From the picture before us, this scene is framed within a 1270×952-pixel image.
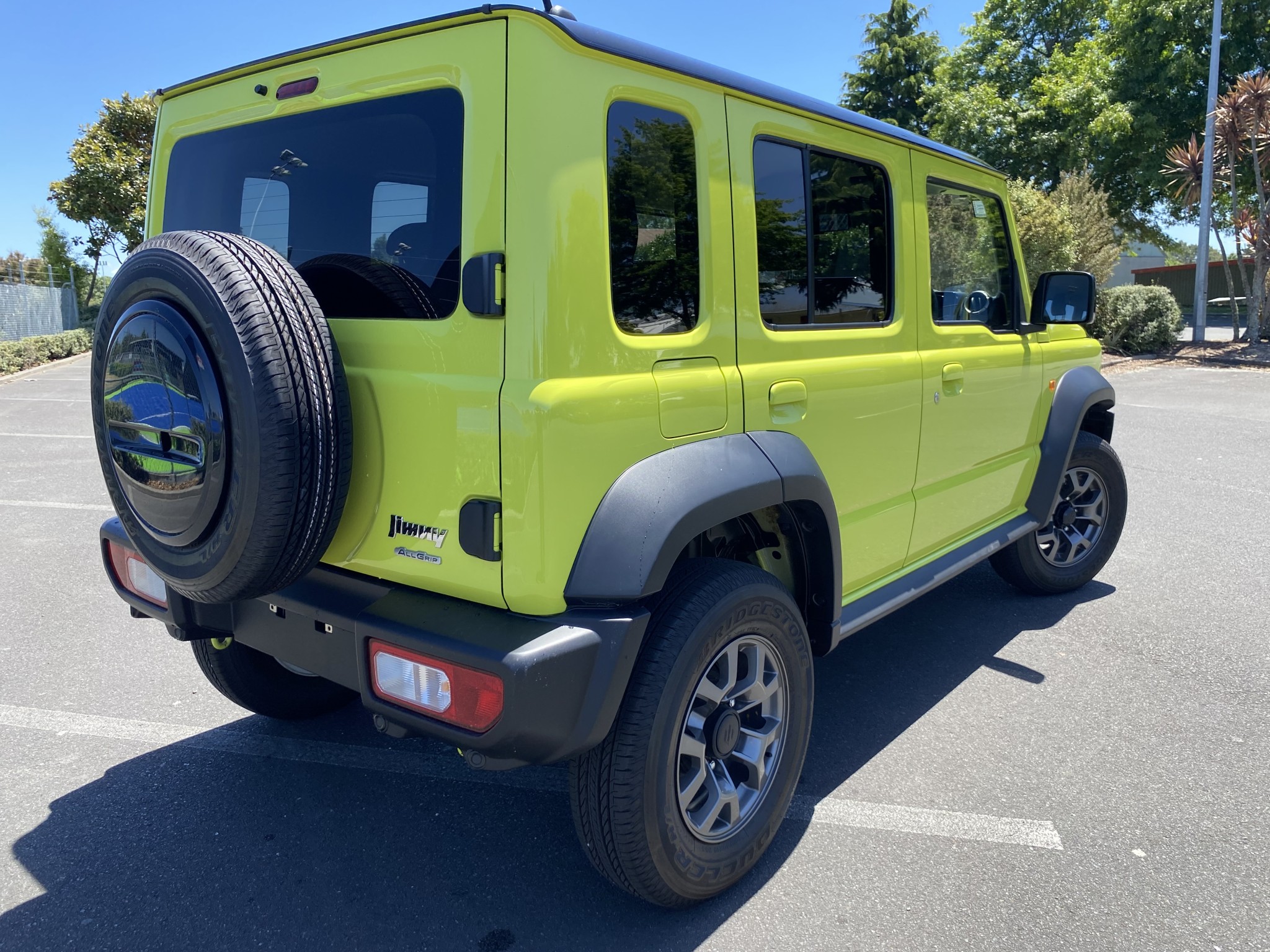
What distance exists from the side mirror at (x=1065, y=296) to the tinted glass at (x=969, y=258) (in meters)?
0.16

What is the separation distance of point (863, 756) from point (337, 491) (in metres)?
2.06

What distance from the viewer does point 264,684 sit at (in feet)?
10.6

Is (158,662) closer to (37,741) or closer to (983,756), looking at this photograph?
(37,741)

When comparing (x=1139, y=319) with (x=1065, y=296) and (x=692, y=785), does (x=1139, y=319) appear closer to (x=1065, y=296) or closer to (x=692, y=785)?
(x=1065, y=296)

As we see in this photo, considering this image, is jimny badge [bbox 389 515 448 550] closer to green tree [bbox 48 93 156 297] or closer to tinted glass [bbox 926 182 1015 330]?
tinted glass [bbox 926 182 1015 330]

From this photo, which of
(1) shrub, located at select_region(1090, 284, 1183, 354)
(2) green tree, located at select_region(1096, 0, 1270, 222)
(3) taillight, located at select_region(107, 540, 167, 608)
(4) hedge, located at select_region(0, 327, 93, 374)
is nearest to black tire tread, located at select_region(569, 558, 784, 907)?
(3) taillight, located at select_region(107, 540, 167, 608)

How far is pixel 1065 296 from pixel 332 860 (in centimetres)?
361

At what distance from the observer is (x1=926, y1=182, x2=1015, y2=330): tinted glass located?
3.38 meters

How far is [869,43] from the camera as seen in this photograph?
31641 mm

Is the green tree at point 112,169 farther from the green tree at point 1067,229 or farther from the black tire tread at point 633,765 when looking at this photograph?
the black tire tread at point 633,765

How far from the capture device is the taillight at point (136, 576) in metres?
2.58

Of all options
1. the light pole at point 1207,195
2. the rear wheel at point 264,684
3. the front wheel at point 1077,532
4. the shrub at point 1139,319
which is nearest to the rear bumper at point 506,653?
the rear wheel at point 264,684

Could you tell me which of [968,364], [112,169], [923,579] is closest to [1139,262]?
[112,169]

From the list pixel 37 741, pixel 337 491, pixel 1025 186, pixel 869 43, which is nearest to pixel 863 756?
pixel 337 491
